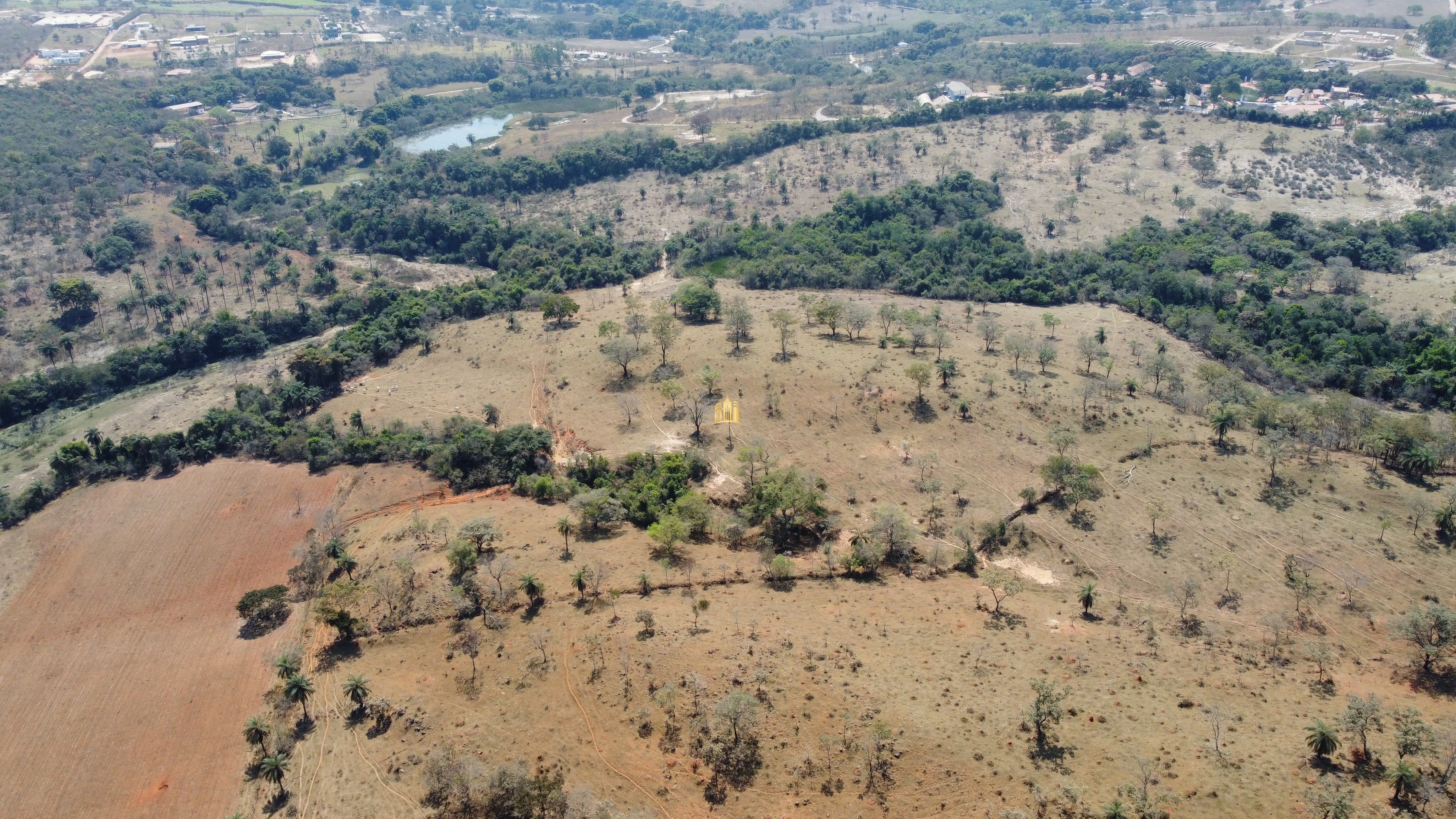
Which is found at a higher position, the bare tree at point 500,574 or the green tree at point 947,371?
the green tree at point 947,371

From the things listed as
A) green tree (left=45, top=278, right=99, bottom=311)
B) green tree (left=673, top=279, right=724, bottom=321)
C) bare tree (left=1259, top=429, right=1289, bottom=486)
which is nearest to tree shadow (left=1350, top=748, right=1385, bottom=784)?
bare tree (left=1259, top=429, right=1289, bottom=486)

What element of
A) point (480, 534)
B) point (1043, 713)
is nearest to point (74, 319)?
point (480, 534)

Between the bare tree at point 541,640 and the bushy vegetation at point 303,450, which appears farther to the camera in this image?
the bushy vegetation at point 303,450

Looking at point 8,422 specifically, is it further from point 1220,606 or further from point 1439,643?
point 1439,643

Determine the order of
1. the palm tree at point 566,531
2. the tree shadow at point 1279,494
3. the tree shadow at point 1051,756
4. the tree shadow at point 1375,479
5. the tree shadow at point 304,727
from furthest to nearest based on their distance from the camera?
the tree shadow at point 1375,479, the tree shadow at point 1279,494, the palm tree at point 566,531, the tree shadow at point 304,727, the tree shadow at point 1051,756

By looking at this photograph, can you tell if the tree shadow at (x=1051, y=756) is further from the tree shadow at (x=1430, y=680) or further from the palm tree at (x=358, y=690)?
the palm tree at (x=358, y=690)

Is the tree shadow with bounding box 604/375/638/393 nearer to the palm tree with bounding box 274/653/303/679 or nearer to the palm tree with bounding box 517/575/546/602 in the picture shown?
the palm tree with bounding box 517/575/546/602

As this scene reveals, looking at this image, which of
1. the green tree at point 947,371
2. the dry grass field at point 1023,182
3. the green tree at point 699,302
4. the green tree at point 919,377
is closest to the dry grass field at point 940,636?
the green tree at point 947,371

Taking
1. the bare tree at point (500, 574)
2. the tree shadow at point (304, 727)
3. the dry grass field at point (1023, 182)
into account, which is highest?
the dry grass field at point (1023, 182)
